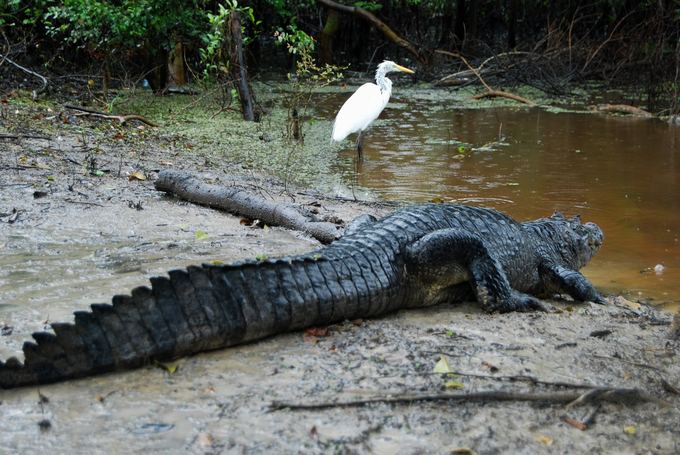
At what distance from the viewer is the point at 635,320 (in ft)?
11.8

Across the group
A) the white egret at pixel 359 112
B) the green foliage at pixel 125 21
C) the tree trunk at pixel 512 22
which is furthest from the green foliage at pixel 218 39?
the tree trunk at pixel 512 22

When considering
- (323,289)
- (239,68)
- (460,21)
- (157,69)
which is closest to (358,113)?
(239,68)

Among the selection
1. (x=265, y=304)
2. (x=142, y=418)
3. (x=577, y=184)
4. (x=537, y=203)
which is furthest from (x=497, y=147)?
(x=142, y=418)

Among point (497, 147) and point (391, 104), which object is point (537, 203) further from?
point (391, 104)

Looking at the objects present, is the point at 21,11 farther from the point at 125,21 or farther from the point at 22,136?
the point at 22,136

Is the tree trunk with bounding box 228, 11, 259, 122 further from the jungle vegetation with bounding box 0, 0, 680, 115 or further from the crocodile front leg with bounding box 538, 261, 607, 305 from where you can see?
the crocodile front leg with bounding box 538, 261, 607, 305

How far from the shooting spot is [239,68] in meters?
9.74

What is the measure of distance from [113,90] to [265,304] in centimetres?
936

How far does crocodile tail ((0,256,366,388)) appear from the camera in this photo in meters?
2.34

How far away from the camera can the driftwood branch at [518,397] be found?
236 centimetres

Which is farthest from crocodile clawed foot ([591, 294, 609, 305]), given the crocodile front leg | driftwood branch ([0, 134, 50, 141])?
driftwood branch ([0, 134, 50, 141])

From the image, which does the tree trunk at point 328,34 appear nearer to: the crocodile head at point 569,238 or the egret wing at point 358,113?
the egret wing at point 358,113

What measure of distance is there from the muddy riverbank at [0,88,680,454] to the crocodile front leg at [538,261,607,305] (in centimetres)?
9

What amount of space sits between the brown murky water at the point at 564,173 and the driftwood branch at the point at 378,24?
434 centimetres
